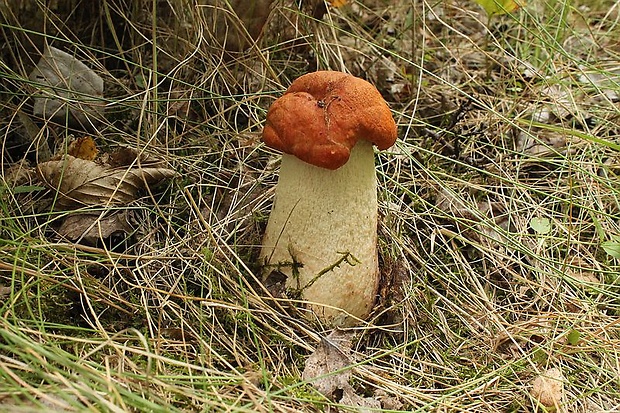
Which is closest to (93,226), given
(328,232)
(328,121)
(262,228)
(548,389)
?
(262,228)

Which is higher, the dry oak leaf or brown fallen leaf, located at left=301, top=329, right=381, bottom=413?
the dry oak leaf

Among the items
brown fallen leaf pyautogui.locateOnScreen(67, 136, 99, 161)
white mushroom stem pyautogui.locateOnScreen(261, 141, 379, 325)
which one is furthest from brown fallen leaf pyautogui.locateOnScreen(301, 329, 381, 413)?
brown fallen leaf pyautogui.locateOnScreen(67, 136, 99, 161)

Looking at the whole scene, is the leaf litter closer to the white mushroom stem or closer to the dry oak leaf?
the dry oak leaf

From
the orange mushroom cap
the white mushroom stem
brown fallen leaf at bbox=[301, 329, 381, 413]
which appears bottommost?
brown fallen leaf at bbox=[301, 329, 381, 413]

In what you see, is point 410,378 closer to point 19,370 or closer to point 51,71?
point 19,370

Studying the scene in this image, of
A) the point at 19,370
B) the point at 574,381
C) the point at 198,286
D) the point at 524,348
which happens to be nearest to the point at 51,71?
the point at 198,286

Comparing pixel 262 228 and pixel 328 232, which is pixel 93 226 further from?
pixel 328 232

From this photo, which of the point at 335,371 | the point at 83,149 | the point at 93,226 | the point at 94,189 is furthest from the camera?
the point at 83,149
